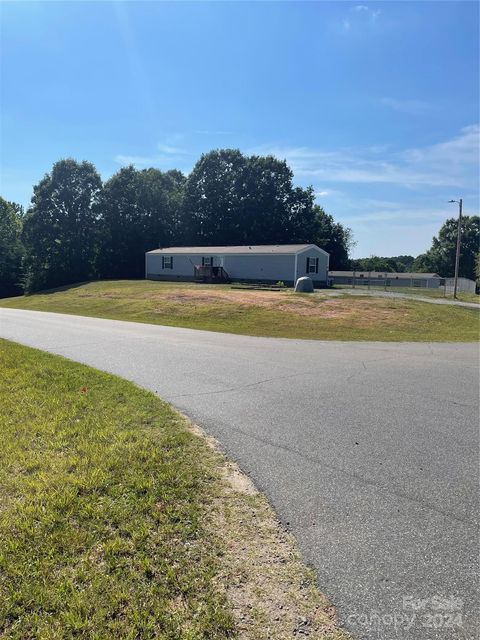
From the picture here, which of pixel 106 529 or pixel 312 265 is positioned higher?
pixel 312 265

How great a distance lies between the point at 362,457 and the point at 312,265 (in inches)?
1276

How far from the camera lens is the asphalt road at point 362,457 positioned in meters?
2.48

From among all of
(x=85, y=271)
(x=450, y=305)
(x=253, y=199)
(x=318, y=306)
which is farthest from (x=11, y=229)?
(x=450, y=305)

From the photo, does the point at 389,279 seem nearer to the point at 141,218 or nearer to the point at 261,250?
the point at 261,250

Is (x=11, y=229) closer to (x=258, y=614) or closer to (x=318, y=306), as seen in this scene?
(x=318, y=306)

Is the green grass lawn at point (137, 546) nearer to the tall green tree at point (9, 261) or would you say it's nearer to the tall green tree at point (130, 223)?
the tall green tree at point (130, 223)

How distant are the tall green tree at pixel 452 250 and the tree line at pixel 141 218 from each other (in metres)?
31.2

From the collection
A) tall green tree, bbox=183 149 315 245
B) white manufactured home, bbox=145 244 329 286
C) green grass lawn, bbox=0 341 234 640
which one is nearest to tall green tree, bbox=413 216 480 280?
tall green tree, bbox=183 149 315 245

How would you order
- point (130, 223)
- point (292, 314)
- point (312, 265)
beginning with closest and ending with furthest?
point (292, 314), point (312, 265), point (130, 223)

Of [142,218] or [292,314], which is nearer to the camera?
[292,314]

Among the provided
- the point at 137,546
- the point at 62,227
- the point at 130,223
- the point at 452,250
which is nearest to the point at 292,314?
the point at 137,546

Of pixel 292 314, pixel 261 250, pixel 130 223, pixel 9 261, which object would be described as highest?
pixel 130 223

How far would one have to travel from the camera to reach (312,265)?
35781mm

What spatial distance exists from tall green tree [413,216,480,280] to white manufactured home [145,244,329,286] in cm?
5456
